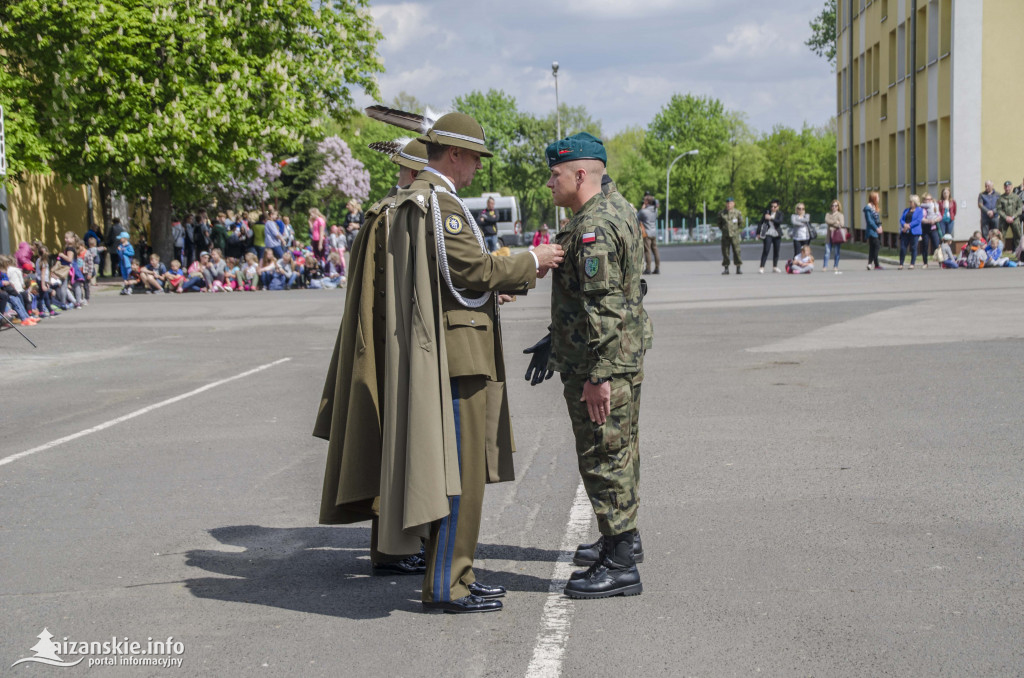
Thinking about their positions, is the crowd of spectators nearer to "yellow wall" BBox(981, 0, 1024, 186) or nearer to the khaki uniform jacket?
the khaki uniform jacket

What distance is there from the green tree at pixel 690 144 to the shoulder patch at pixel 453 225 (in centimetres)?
8567

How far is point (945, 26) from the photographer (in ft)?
115

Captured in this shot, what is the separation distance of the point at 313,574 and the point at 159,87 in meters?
27.3

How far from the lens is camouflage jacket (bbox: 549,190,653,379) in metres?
4.35

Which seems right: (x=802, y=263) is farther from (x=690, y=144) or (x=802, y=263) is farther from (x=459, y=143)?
(x=690, y=144)

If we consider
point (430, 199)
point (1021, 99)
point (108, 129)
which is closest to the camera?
point (430, 199)

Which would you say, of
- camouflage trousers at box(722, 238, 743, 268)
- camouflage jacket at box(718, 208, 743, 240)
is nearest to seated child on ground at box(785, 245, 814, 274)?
camouflage trousers at box(722, 238, 743, 268)

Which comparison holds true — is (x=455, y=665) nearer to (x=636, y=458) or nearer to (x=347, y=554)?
(x=636, y=458)

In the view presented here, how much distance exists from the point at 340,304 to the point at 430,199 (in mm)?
17795

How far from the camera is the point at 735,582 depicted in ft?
15.2

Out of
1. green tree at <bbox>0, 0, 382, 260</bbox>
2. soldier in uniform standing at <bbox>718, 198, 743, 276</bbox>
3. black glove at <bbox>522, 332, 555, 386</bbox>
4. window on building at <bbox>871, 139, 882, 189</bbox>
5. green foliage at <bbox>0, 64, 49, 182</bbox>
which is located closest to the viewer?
black glove at <bbox>522, 332, 555, 386</bbox>

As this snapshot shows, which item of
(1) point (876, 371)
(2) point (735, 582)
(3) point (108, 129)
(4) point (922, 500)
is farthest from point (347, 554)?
(3) point (108, 129)

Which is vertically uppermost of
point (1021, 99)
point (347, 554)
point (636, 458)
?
point (1021, 99)

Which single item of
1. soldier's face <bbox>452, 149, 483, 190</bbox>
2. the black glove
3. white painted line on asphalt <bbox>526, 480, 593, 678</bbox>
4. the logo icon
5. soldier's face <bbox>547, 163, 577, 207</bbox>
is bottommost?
white painted line on asphalt <bbox>526, 480, 593, 678</bbox>
